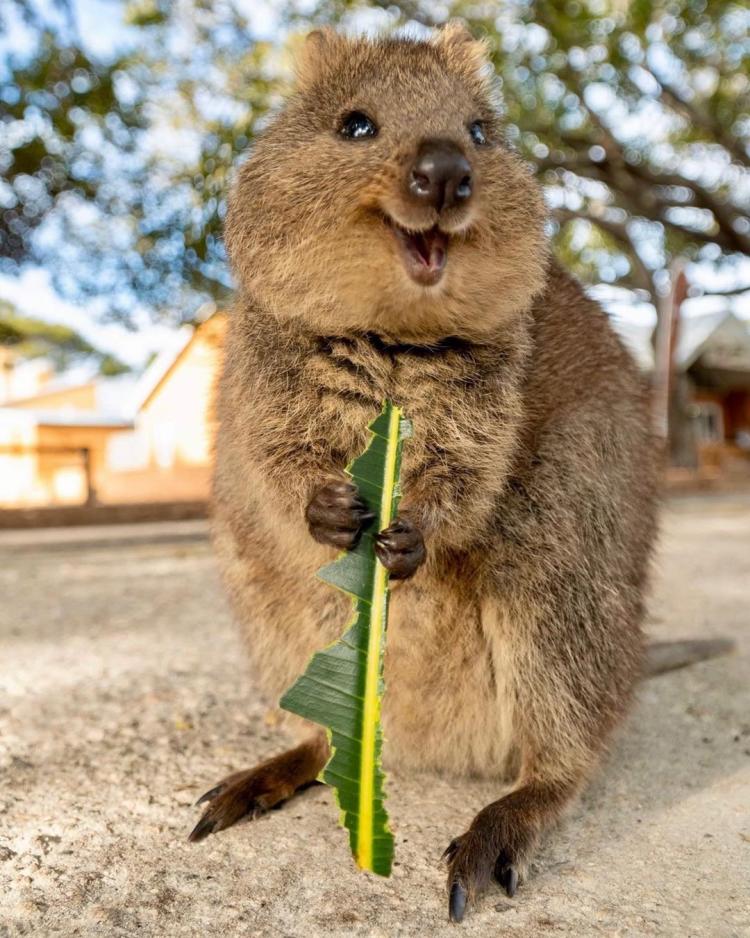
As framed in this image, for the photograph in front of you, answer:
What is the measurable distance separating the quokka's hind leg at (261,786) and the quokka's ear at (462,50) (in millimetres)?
1696

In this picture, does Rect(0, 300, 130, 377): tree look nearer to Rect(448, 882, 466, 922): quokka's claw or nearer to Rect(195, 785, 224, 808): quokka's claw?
Rect(195, 785, 224, 808): quokka's claw

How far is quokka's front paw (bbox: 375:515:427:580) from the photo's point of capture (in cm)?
154

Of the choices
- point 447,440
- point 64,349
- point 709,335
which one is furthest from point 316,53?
point 64,349

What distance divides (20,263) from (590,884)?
24.3 ft

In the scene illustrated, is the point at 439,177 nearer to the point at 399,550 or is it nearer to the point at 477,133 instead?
the point at 477,133

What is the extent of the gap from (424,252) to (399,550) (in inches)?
21.2

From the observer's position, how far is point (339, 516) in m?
1.60

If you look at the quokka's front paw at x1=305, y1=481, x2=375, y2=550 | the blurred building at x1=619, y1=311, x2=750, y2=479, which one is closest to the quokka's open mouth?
the quokka's front paw at x1=305, y1=481, x2=375, y2=550

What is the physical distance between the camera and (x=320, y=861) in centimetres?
162

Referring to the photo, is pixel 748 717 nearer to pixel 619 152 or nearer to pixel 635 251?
pixel 619 152

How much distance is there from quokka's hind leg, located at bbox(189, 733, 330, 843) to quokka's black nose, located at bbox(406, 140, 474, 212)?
1.27 metres

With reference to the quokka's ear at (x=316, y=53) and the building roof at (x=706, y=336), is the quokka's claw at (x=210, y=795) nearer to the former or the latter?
the quokka's ear at (x=316, y=53)

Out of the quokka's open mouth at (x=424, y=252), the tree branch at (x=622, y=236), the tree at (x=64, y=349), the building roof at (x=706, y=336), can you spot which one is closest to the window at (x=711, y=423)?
the building roof at (x=706, y=336)

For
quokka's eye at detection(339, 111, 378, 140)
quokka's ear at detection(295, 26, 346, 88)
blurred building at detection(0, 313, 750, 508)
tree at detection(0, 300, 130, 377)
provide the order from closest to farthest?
quokka's eye at detection(339, 111, 378, 140), quokka's ear at detection(295, 26, 346, 88), blurred building at detection(0, 313, 750, 508), tree at detection(0, 300, 130, 377)
